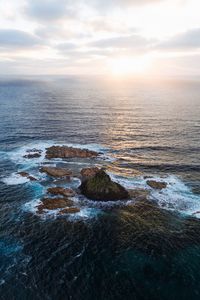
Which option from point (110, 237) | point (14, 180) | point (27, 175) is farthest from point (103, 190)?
point (14, 180)

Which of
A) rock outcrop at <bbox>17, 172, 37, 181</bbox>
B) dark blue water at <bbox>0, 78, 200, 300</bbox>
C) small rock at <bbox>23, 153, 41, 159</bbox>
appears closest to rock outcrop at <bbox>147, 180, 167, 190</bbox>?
dark blue water at <bbox>0, 78, 200, 300</bbox>

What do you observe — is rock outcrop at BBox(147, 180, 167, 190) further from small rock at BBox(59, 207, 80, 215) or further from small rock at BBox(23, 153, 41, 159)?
small rock at BBox(23, 153, 41, 159)

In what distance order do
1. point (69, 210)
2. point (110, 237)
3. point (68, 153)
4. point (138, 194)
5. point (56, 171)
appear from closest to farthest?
point (110, 237), point (69, 210), point (138, 194), point (56, 171), point (68, 153)

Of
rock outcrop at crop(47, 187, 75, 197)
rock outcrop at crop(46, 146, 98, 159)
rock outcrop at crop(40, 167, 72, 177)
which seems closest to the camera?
rock outcrop at crop(47, 187, 75, 197)

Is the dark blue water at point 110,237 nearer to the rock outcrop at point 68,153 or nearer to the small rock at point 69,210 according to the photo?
the small rock at point 69,210

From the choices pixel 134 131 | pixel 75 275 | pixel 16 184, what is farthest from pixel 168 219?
pixel 134 131

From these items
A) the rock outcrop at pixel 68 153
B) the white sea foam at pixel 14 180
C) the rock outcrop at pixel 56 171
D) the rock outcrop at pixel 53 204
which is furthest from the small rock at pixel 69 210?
the rock outcrop at pixel 68 153

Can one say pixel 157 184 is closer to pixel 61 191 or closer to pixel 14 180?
pixel 61 191
